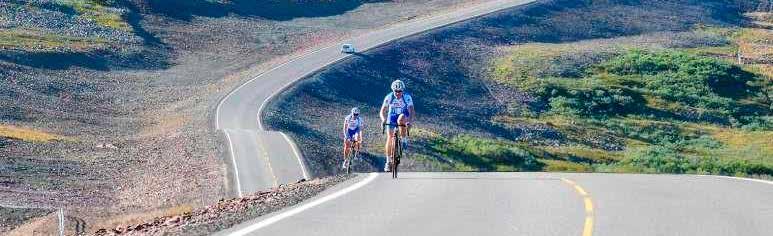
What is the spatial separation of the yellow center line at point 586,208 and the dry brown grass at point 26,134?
3212 centimetres

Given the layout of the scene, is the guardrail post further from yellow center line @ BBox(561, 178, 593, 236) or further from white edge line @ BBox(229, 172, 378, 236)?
yellow center line @ BBox(561, 178, 593, 236)

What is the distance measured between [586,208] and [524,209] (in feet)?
2.91

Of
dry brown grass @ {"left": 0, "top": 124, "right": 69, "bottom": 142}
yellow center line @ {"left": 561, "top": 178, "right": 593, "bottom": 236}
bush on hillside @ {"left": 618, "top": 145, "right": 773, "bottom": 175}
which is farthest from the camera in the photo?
dry brown grass @ {"left": 0, "top": 124, "right": 69, "bottom": 142}

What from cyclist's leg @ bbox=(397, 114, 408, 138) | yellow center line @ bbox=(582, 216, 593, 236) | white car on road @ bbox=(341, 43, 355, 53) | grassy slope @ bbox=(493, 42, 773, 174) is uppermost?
yellow center line @ bbox=(582, 216, 593, 236)

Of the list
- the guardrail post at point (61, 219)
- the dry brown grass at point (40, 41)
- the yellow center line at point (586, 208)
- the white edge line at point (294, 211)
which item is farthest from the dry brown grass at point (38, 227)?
the dry brown grass at point (40, 41)

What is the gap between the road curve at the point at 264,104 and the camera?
41.1 meters

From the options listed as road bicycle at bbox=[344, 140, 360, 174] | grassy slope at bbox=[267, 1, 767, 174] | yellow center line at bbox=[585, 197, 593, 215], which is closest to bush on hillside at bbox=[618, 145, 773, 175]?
grassy slope at bbox=[267, 1, 767, 174]

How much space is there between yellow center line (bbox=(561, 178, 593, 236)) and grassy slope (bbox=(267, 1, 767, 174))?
80.2ft

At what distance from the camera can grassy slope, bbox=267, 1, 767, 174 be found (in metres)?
54.2

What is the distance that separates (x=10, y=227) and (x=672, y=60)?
62694 millimetres

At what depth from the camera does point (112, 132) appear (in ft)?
178

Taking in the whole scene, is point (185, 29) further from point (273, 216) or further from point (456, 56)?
point (273, 216)

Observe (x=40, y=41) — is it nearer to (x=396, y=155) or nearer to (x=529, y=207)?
(x=396, y=155)

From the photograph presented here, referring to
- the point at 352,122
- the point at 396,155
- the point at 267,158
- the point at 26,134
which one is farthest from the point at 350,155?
the point at 26,134
